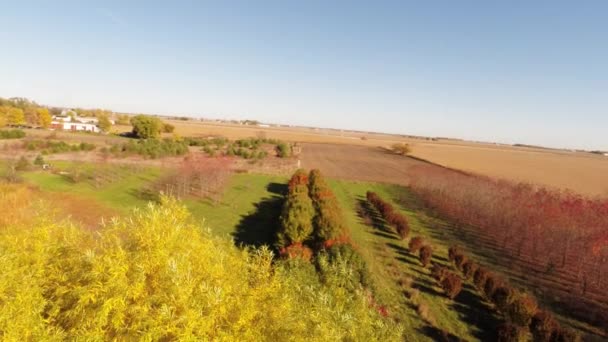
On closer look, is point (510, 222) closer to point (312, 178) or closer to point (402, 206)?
point (402, 206)

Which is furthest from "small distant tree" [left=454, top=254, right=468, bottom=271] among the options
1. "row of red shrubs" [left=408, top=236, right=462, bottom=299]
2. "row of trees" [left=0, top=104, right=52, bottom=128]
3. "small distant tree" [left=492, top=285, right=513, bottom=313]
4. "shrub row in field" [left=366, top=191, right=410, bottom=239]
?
"row of trees" [left=0, top=104, right=52, bottom=128]

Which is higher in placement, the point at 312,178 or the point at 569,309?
the point at 312,178

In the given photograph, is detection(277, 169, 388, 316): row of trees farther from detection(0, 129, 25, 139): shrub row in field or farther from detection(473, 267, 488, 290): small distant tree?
detection(0, 129, 25, 139): shrub row in field

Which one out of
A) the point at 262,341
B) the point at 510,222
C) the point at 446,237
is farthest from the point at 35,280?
the point at 510,222

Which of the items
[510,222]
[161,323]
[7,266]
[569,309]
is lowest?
[569,309]

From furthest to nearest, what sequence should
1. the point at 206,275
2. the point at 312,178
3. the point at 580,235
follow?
the point at 312,178, the point at 580,235, the point at 206,275

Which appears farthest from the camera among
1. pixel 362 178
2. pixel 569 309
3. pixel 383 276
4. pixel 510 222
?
pixel 362 178

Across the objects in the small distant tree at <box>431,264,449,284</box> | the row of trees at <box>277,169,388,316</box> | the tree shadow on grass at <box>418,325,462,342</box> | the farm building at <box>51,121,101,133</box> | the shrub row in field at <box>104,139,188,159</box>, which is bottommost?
the tree shadow on grass at <box>418,325,462,342</box>
